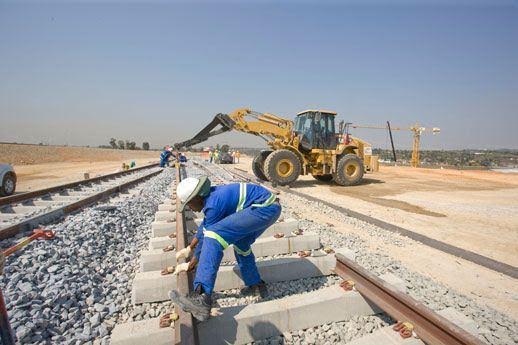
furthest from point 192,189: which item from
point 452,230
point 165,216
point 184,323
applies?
point 452,230

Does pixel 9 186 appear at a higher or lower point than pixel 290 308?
higher

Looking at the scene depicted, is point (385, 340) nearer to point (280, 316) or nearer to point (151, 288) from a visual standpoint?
point (280, 316)

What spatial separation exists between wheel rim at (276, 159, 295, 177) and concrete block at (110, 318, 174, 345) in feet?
32.8

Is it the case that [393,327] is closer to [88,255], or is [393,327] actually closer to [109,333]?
[109,333]

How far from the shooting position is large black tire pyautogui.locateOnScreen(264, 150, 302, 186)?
12.0 meters

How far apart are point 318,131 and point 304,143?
28.8 inches

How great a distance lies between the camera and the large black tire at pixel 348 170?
13.3 metres

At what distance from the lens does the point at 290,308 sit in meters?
2.70

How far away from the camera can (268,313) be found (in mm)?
2648

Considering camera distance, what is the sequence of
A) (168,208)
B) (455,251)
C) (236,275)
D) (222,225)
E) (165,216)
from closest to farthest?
(222,225)
(236,275)
(455,251)
(165,216)
(168,208)

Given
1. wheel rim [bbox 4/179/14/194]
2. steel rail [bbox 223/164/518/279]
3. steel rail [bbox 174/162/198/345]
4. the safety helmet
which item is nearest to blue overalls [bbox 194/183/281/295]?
the safety helmet

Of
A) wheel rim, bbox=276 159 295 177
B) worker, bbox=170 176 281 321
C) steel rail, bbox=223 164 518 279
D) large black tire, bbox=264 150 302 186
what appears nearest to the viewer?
worker, bbox=170 176 281 321

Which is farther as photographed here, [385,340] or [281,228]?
[281,228]

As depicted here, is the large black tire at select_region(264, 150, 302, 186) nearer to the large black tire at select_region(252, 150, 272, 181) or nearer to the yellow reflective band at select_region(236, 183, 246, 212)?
the large black tire at select_region(252, 150, 272, 181)
